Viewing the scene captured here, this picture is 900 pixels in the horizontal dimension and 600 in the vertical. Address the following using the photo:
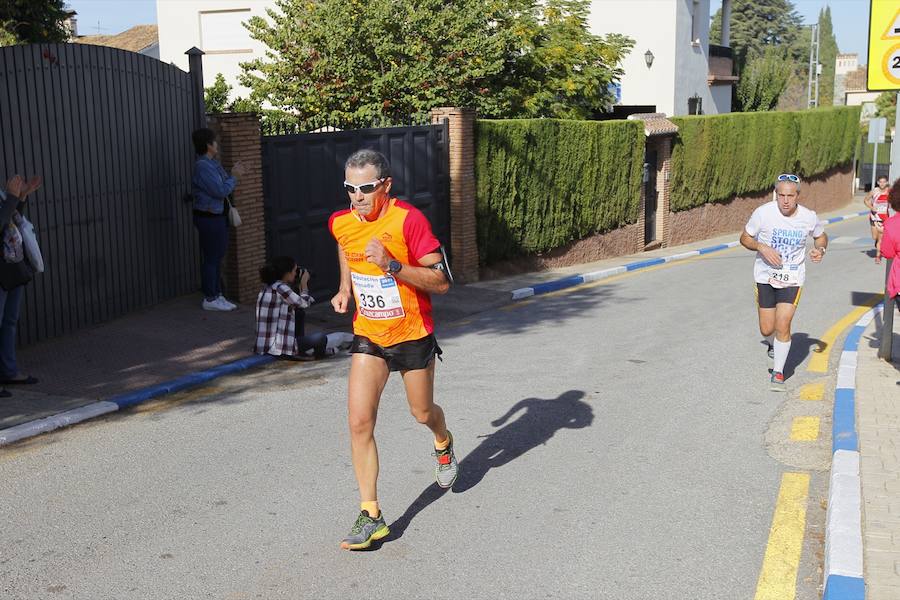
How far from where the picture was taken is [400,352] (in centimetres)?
574

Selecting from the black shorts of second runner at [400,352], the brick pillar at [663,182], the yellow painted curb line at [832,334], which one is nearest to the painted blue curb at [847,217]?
the brick pillar at [663,182]

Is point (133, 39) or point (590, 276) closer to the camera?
point (590, 276)

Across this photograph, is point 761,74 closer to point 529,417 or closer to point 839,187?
point 839,187

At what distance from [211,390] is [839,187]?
1440 inches

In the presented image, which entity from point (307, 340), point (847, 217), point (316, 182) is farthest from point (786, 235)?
point (847, 217)

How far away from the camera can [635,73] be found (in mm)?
34312

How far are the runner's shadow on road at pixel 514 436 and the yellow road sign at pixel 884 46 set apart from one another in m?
4.86

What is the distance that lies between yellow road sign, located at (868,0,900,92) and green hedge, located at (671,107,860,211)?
1453 centimetres

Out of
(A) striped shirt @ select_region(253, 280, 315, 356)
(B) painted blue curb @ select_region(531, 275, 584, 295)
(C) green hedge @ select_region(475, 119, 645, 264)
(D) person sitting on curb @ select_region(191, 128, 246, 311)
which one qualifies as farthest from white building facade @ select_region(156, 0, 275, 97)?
(A) striped shirt @ select_region(253, 280, 315, 356)

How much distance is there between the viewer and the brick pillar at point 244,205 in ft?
40.8

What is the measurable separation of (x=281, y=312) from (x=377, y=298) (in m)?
4.92

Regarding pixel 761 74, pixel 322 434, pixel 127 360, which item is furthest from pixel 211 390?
pixel 761 74

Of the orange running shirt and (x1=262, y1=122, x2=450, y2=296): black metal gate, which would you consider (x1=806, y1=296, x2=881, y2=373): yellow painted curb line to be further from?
(x1=262, y1=122, x2=450, y2=296): black metal gate

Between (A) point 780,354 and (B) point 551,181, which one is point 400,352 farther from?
(B) point 551,181
